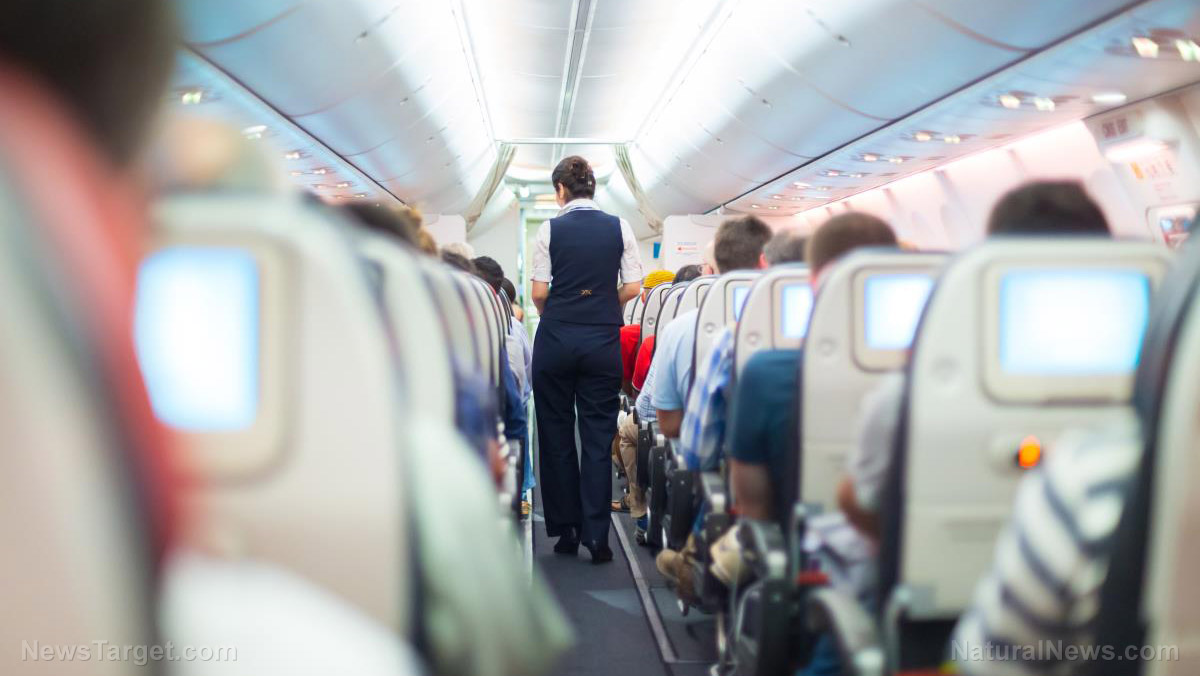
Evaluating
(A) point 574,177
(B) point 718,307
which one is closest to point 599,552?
(B) point 718,307

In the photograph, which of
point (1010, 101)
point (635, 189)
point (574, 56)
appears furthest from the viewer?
point (635, 189)

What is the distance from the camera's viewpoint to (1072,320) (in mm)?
1349

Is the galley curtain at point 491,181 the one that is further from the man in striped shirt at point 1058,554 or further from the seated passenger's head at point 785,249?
the man in striped shirt at point 1058,554

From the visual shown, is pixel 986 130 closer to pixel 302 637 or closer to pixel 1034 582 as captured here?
pixel 1034 582

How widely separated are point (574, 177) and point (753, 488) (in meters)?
2.48

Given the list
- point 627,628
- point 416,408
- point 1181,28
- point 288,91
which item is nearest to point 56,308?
point 416,408

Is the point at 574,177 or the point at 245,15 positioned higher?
the point at 245,15

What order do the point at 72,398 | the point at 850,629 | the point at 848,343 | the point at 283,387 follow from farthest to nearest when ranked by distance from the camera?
the point at 848,343 → the point at 850,629 → the point at 283,387 → the point at 72,398

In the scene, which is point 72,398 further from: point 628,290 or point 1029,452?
point 628,290

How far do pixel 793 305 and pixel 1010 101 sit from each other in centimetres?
493

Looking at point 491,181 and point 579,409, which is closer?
point 579,409

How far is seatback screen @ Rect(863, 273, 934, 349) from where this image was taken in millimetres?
1928

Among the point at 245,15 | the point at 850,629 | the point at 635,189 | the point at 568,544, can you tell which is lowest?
the point at 568,544

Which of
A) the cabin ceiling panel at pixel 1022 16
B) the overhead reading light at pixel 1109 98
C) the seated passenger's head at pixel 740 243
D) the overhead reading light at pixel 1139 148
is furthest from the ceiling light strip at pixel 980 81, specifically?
the seated passenger's head at pixel 740 243
